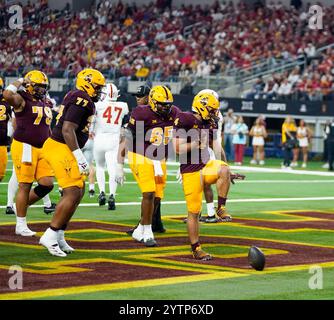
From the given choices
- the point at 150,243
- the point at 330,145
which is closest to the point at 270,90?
the point at 330,145

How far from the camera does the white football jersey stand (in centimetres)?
1648

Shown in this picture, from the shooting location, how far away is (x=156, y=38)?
4078cm

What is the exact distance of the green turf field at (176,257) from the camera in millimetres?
8930

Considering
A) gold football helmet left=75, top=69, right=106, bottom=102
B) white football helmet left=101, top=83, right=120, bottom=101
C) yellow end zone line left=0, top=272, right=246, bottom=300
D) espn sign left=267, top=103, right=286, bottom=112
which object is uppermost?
gold football helmet left=75, top=69, right=106, bottom=102

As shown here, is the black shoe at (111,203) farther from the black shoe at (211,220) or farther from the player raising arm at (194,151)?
the player raising arm at (194,151)

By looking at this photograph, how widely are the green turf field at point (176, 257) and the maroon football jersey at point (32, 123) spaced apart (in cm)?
121

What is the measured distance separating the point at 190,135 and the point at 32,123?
2.70 m

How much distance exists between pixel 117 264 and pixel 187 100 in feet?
76.9

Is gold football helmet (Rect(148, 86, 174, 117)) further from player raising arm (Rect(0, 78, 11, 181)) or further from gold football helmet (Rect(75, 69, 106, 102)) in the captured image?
player raising arm (Rect(0, 78, 11, 181))

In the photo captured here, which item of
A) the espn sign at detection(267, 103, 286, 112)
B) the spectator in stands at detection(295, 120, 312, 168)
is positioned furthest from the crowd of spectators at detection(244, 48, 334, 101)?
the spectator in stands at detection(295, 120, 312, 168)

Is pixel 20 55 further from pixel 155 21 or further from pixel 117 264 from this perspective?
pixel 117 264

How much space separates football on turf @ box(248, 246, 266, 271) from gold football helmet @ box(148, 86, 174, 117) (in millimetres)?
2575

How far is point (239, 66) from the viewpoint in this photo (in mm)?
36281
